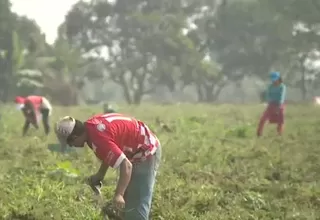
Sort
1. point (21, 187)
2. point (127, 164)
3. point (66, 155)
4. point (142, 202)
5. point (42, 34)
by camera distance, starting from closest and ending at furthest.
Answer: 1. point (127, 164)
2. point (142, 202)
3. point (21, 187)
4. point (66, 155)
5. point (42, 34)

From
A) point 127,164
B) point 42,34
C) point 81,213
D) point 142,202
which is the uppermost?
point 42,34

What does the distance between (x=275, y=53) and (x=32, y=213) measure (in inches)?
1457

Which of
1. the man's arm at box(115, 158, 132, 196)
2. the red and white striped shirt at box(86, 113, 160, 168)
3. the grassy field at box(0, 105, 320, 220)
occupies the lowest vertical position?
the grassy field at box(0, 105, 320, 220)

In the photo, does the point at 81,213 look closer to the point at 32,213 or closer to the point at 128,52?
the point at 32,213

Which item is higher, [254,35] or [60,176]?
[254,35]

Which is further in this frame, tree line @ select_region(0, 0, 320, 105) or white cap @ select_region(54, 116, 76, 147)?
tree line @ select_region(0, 0, 320, 105)

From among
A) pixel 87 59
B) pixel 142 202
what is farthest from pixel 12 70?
pixel 142 202

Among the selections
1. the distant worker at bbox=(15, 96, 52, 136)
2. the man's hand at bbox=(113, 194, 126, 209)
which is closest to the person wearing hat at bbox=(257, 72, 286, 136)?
the distant worker at bbox=(15, 96, 52, 136)

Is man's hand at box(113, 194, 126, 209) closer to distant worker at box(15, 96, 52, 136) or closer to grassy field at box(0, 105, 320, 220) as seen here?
grassy field at box(0, 105, 320, 220)

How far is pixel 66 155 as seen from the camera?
945 cm

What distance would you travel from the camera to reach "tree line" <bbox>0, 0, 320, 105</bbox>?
120 feet

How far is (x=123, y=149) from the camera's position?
4.48 metres

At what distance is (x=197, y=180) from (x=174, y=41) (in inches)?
1248

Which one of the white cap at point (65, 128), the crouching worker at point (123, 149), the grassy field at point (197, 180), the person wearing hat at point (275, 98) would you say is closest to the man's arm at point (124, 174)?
the crouching worker at point (123, 149)
